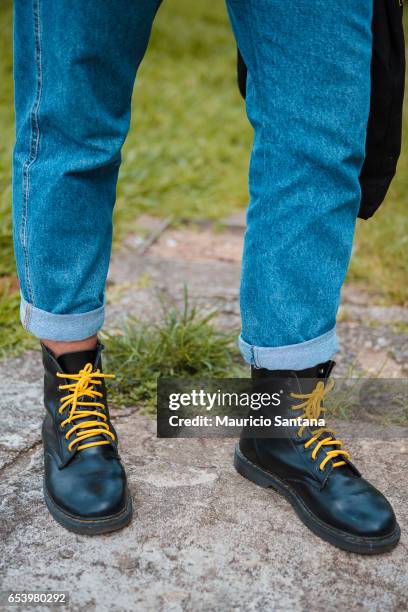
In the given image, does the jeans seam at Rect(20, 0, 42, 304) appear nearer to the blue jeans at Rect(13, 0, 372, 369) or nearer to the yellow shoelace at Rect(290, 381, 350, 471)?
the blue jeans at Rect(13, 0, 372, 369)

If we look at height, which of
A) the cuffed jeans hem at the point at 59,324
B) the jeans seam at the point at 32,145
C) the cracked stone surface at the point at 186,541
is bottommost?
the cracked stone surface at the point at 186,541

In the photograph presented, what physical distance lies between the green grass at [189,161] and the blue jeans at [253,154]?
0.73m

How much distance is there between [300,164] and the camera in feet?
3.92

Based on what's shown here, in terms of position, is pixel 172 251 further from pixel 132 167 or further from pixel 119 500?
pixel 119 500

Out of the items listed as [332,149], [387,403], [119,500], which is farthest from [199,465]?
[332,149]

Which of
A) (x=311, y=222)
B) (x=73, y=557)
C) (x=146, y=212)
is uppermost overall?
(x=311, y=222)

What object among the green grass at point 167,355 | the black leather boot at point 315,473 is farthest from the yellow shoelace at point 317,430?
the green grass at point 167,355

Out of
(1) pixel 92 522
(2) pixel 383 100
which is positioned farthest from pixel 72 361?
(2) pixel 383 100

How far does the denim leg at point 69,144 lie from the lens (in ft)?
3.84

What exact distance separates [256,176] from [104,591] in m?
0.68

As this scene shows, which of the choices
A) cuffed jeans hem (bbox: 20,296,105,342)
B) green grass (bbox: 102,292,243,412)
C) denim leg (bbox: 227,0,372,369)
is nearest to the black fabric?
denim leg (bbox: 227,0,372,369)

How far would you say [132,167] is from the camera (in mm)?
3227

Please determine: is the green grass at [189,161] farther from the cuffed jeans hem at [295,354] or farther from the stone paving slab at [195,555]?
the cuffed jeans hem at [295,354]

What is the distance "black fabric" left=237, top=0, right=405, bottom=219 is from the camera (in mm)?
1251
